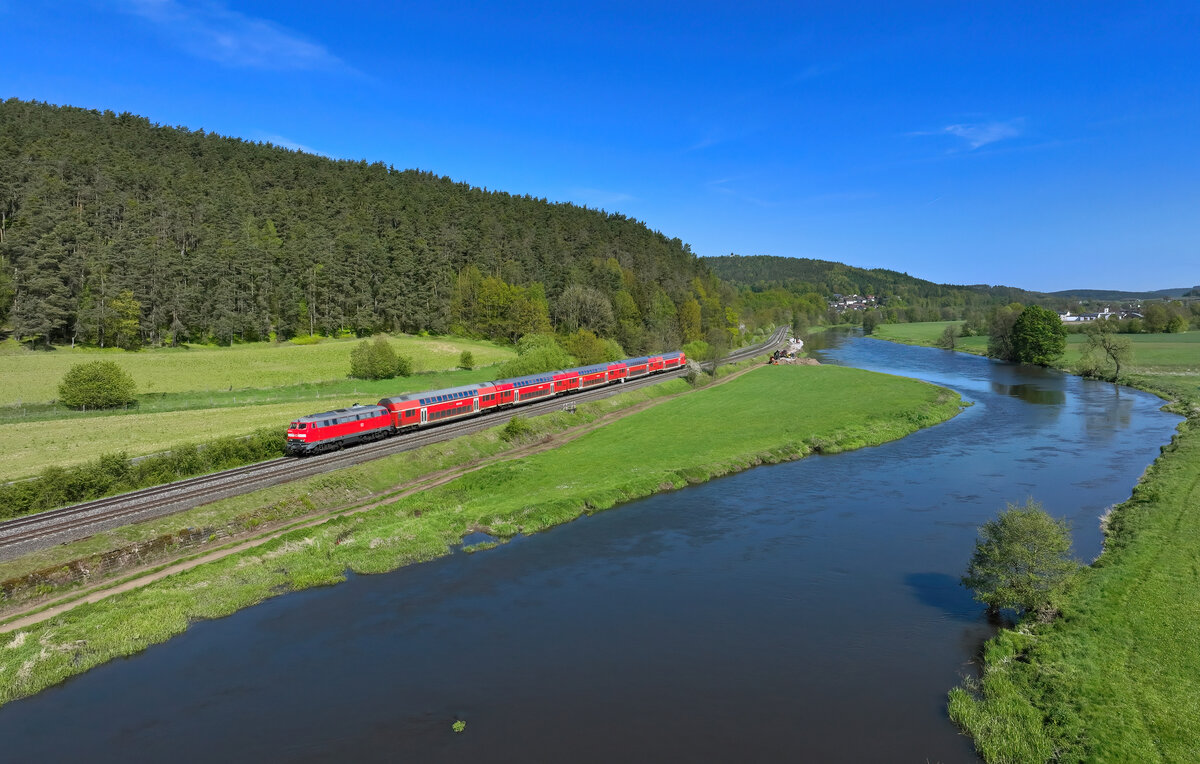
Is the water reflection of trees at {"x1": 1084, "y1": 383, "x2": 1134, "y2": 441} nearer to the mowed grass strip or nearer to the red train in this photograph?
the mowed grass strip

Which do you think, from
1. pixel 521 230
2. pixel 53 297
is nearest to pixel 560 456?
pixel 53 297

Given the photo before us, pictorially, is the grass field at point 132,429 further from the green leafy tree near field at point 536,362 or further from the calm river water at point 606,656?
the calm river water at point 606,656

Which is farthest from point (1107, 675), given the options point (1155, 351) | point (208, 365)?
point (1155, 351)

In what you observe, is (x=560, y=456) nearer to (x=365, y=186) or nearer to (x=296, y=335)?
(x=296, y=335)

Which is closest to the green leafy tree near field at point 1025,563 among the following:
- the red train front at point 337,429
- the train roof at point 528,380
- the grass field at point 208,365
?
the red train front at point 337,429

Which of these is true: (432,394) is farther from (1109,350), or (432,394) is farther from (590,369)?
(1109,350)

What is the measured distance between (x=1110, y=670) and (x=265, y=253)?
123 meters

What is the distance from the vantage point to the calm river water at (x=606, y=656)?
18312 mm

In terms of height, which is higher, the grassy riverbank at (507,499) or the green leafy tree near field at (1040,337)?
the green leafy tree near field at (1040,337)

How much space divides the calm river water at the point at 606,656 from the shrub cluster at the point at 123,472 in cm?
1811

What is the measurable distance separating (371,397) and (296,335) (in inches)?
1907

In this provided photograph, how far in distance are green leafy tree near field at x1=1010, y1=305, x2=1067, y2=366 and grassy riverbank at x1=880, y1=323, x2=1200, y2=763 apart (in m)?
101

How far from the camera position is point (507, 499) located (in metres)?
41.0

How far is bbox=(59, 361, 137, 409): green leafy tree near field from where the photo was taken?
58.8 meters
